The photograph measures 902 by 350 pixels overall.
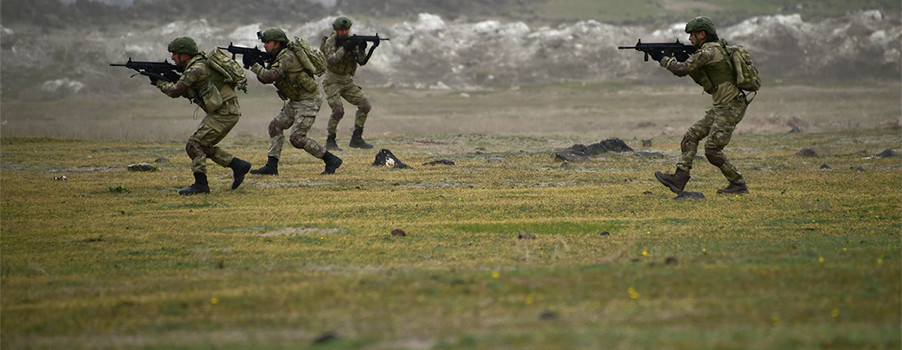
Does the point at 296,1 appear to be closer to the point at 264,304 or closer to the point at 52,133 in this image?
the point at 52,133

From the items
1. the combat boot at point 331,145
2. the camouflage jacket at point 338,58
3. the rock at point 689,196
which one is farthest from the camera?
the combat boot at point 331,145

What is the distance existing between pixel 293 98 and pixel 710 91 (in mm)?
6499

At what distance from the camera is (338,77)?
22453 mm

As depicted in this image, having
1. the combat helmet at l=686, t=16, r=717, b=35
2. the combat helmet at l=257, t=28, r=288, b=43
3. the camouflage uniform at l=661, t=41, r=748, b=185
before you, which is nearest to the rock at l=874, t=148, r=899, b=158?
the camouflage uniform at l=661, t=41, r=748, b=185

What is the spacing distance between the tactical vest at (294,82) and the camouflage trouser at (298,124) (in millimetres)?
159

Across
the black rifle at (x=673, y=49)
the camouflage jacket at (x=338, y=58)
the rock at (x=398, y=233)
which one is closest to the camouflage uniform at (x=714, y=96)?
the black rifle at (x=673, y=49)

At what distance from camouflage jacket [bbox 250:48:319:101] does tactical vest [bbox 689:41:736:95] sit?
6.00m

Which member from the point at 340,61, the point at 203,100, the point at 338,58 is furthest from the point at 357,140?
the point at 203,100

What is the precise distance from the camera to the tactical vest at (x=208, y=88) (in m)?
14.5

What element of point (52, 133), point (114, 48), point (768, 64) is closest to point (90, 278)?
point (52, 133)

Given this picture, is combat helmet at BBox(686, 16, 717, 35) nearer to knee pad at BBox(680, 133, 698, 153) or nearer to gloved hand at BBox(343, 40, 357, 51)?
knee pad at BBox(680, 133, 698, 153)

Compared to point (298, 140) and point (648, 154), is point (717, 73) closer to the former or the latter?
point (298, 140)

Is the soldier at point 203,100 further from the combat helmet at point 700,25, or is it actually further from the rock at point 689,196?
the combat helmet at point 700,25

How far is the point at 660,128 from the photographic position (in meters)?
35.0
